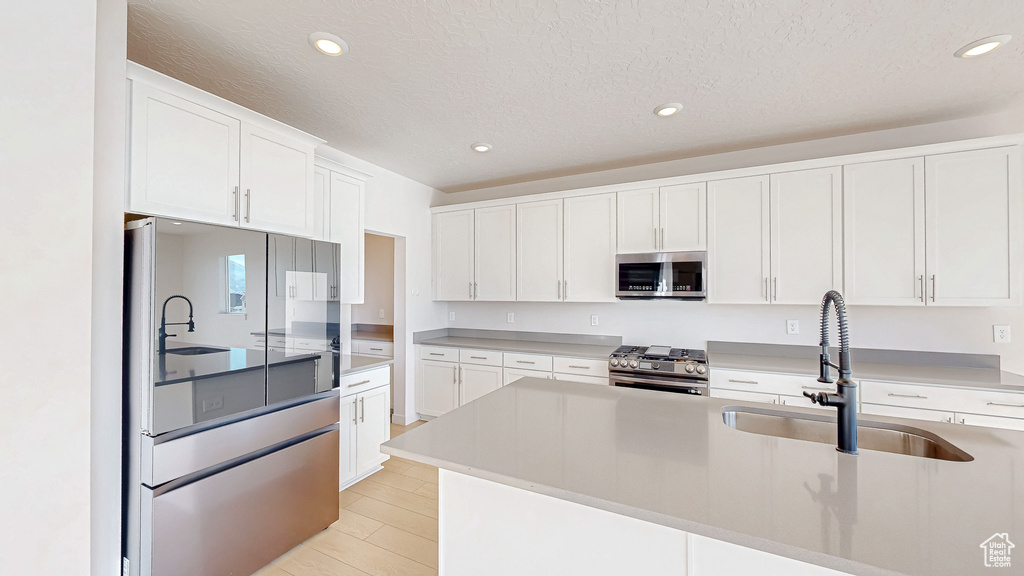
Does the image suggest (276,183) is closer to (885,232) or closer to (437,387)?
(437,387)

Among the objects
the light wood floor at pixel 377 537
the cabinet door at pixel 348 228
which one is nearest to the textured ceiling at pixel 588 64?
the cabinet door at pixel 348 228

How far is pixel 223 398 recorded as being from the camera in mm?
1809

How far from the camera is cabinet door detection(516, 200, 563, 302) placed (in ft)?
12.8

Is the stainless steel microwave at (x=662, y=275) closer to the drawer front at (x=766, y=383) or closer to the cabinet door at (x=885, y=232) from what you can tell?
the drawer front at (x=766, y=383)

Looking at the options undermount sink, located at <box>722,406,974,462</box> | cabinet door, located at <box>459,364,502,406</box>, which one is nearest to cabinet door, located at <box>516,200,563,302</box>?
cabinet door, located at <box>459,364,502,406</box>

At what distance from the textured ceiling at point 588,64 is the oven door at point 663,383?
193cm

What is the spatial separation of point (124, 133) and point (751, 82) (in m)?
3.11

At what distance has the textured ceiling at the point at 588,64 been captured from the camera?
1.67 metres

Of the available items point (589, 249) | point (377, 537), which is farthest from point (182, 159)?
point (589, 249)

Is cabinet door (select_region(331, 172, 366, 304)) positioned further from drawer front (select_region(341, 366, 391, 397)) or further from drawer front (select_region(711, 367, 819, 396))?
drawer front (select_region(711, 367, 819, 396))

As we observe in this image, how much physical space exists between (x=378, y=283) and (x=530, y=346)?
7.47 ft

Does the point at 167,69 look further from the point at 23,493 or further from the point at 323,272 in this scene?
the point at 23,493

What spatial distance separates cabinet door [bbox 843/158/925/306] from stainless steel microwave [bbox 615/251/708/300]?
3.20ft

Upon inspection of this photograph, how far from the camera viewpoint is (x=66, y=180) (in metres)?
1.38
